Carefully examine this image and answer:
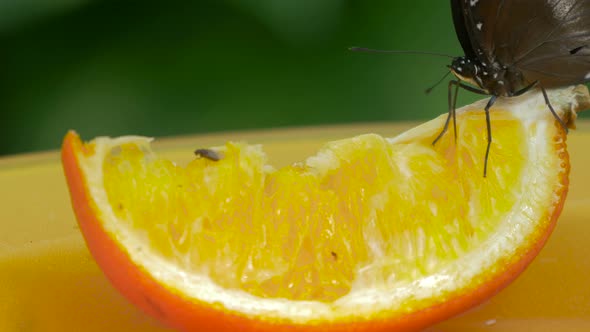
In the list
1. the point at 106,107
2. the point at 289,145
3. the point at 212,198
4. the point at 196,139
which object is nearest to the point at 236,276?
the point at 212,198

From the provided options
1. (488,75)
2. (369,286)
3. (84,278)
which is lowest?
(369,286)

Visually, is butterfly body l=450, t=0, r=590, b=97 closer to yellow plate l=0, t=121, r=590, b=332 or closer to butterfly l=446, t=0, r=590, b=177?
butterfly l=446, t=0, r=590, b=177

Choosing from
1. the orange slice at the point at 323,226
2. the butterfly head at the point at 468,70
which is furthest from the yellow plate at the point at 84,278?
the butterfly head at the point at 468,70

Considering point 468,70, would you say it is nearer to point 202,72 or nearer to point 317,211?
point 317,211

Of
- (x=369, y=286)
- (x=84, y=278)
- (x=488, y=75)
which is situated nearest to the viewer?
(x=369, y=286)

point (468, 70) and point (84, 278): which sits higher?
point (468, 70)

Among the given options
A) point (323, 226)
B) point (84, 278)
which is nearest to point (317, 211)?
point (323, 226)

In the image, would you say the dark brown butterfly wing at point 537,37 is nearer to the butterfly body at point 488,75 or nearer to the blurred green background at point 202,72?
the butterfly body at point 488,75
